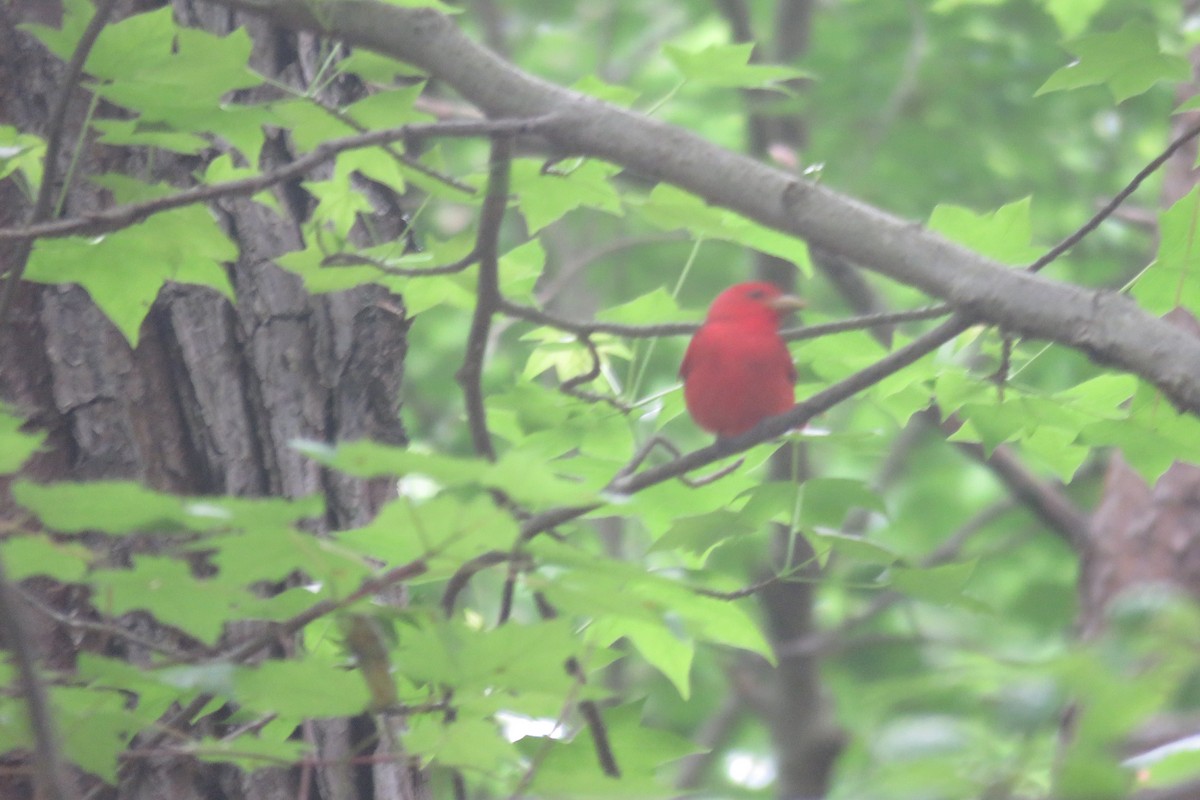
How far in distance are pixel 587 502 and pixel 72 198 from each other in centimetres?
147

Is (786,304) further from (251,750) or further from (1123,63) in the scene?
(251,750)

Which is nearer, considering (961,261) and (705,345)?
(961,261)

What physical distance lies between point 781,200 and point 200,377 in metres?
1.08

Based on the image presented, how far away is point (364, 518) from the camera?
245cm

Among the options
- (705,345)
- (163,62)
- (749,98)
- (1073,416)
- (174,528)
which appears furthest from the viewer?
(749,98)

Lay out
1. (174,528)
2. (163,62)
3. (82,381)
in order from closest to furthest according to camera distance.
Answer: (174,528) → (163,62) → (82,381)

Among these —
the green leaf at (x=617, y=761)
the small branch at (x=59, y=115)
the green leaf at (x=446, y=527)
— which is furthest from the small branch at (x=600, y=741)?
the small branch at (x=59, y=115)

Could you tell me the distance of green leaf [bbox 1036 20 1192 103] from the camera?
6.86 feet

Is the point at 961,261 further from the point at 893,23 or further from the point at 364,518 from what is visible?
the point at 893,23

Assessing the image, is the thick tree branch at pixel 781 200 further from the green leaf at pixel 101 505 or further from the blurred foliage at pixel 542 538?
the green leaf at pixel 101 505

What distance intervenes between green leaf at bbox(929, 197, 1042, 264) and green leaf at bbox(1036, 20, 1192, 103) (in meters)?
0.25

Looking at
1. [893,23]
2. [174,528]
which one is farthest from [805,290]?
[174,528]

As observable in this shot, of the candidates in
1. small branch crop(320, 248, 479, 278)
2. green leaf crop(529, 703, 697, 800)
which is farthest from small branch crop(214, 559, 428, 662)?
small branch crop(320, 248, 479, 278)

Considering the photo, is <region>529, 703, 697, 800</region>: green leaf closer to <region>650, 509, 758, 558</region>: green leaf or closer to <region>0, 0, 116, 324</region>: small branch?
<region>650, 509, 758, 558</region>: green leaf
